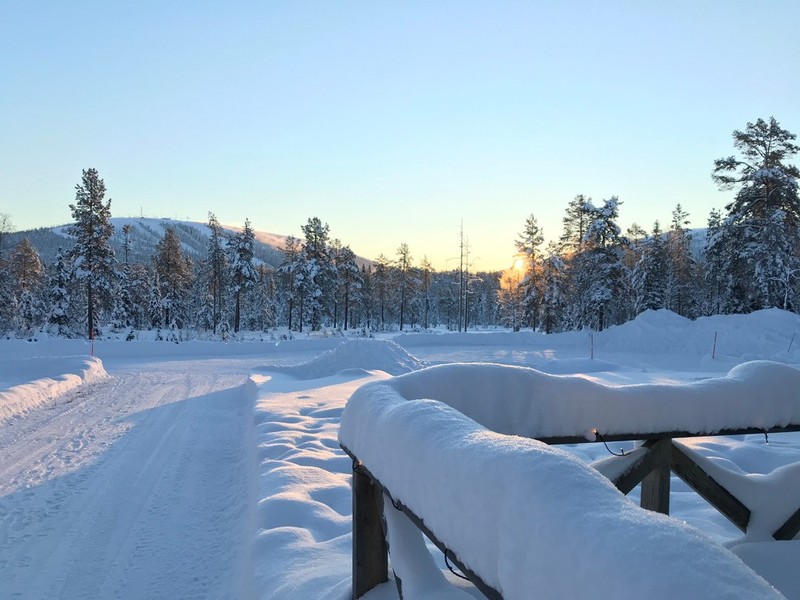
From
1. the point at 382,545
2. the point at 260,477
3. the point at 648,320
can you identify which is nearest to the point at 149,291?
the point at 648,320

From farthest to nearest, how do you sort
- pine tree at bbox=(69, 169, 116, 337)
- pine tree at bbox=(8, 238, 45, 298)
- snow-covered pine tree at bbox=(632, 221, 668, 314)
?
snow-covered pine tree at bbox=(632, 221, 668, 314) → pine tree at bbox=(8, 238, 45, 298) → pine tree at bbox=(69, 169, 116, 337)

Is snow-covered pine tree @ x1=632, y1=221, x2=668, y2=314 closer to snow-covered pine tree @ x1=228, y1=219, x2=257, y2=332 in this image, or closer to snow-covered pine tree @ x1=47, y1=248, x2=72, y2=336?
snow-covered pine tree @ x1=228, y1=219, x2=257, y2=332

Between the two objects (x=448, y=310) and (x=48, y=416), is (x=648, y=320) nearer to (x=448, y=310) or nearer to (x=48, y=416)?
(x=48, y=416)

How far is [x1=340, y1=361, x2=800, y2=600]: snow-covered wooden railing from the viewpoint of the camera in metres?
1.07

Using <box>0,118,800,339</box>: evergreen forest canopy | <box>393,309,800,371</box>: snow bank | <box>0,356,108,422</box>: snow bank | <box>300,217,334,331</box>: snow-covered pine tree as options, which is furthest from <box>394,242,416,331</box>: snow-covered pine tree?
<box>0,356,108,422</box>: snow bank

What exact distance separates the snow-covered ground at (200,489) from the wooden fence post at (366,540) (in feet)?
0.29

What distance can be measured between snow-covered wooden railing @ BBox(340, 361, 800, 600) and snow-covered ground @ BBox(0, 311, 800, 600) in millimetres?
57

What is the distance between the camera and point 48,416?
1060 cm

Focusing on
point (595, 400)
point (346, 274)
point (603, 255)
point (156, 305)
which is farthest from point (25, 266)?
point (595, 400)

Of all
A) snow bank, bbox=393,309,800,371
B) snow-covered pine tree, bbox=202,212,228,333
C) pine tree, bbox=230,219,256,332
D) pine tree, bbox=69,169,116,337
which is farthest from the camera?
snow-covered pine tree, bbox=202,212,228,333

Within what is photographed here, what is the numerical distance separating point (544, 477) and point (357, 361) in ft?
54.6

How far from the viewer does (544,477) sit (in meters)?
1.33

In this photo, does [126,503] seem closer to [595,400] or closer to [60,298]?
[595,400]

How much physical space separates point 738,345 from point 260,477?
2491 centimetres
